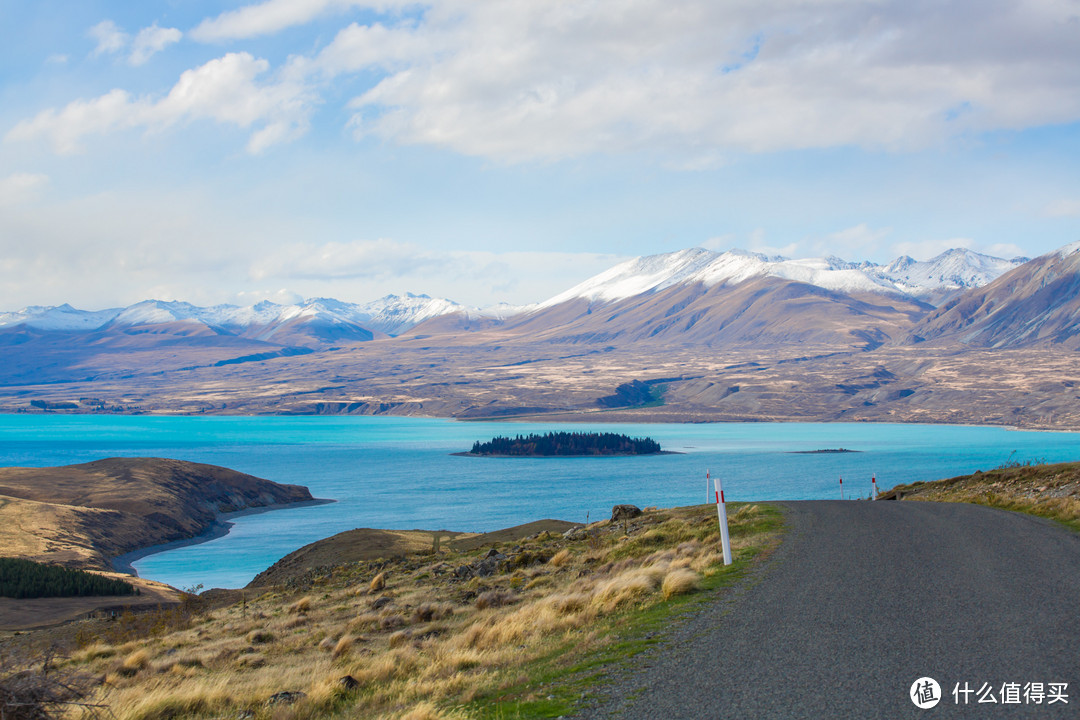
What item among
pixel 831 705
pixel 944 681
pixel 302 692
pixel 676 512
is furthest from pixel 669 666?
pixel 676 512

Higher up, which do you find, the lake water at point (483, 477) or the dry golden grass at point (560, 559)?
the dry golden grass at point (560, 559)

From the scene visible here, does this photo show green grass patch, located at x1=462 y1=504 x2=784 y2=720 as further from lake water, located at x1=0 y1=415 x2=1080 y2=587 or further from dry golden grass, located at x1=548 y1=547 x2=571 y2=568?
lake water, located at x1=0 y1=415 x2=1080 y2=587

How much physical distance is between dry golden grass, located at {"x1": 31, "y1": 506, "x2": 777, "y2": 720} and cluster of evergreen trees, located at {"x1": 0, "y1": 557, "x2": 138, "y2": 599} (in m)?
22.6

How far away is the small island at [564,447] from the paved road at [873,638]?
16596cm

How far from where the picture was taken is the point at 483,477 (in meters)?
139

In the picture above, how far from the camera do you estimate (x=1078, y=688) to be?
20.2 ft

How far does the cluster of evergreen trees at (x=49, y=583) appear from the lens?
40125 mm

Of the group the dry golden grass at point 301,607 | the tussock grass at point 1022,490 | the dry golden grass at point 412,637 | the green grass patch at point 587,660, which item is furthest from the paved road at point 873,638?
the dry golden grass at point 301,607

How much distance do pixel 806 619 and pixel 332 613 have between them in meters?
13.3

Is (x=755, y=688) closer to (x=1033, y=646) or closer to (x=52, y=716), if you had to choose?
(x=1033, y=646)

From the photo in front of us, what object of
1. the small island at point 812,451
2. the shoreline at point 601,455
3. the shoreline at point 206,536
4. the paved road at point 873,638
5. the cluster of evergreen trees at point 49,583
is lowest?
the small island at point 812,451

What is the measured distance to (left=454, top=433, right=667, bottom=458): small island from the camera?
180m

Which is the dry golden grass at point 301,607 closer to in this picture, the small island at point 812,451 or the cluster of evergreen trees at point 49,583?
the cluster of evergreen trees at point 49,583

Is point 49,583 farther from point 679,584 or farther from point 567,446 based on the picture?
point 567,446
